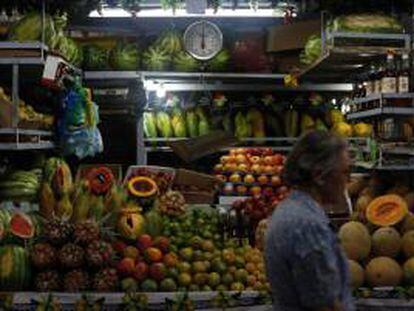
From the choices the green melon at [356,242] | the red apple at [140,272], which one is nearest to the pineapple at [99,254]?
the red apple at [140,272]

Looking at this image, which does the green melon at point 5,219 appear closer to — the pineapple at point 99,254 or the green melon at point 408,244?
the pineapple at point 99,254

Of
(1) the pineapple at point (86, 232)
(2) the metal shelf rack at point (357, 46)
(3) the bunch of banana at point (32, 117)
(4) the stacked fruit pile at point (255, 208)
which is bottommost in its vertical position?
(1) the pineapple at point (86, 232)

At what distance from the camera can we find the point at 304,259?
2.39 meters

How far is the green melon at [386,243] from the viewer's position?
4.17 meters

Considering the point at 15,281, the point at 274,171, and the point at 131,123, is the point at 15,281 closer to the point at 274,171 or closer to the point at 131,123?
the point at 274,171

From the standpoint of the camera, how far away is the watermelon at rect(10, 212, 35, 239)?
420 centimetres

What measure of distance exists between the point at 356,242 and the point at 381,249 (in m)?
0.16

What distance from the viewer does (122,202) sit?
15.9ft

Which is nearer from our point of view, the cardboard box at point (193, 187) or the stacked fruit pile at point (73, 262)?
the stacked fruit pile at point (73, 262)

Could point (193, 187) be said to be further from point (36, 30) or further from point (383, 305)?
point (383, 305)

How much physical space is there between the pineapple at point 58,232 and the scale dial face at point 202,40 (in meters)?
4.12

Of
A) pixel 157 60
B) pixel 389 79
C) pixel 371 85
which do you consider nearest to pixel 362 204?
pixel 389 79

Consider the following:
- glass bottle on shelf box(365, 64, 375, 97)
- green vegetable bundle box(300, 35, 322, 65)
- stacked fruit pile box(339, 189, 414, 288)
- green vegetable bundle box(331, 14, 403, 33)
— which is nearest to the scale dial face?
green vegetable bundle box(300, 35, 322, 65)

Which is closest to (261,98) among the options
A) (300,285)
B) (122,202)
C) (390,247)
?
(122,202)
